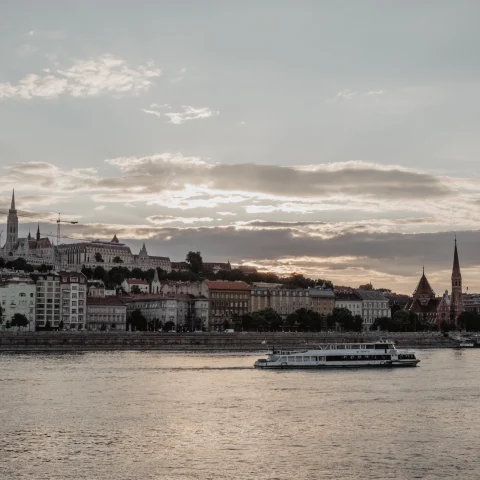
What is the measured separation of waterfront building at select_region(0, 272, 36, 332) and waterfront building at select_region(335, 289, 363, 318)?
2516 inches

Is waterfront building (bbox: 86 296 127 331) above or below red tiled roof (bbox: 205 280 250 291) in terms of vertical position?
below

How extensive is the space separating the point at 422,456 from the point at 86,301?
114646 mm

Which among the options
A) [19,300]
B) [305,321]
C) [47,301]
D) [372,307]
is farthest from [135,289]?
[19,300]

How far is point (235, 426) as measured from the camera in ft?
128

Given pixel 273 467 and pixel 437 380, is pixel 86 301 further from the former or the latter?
pixel 273 467

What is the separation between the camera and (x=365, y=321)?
179250 millimetres

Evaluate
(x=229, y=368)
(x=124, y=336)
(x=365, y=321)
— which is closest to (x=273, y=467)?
→ (x=229, y=368)

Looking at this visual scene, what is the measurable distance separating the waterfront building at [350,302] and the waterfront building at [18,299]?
6392 cm

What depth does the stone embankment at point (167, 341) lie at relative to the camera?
105 meters

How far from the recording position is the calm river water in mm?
30344

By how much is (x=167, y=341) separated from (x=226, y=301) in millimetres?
47402

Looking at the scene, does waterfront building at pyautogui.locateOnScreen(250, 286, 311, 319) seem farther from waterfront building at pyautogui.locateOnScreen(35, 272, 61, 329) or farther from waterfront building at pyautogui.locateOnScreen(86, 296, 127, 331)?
waterfront building at pyautogui.locateOnScreen(35, 272, 61, 329)

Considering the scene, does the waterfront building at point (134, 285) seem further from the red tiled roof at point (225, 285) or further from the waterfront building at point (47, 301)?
the waterfront building at point (47, 301)

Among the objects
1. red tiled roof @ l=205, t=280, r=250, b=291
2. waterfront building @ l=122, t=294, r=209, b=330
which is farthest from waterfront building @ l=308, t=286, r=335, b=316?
waterfront building @ l=122, t=294, r=209, b=330
